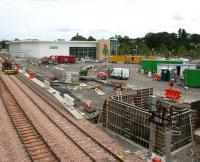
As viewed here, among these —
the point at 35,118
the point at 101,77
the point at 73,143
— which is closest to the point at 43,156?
the point at 73,143

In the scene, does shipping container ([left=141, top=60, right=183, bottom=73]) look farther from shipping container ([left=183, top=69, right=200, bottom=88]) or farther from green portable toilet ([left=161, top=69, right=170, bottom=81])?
shipping container ([left=183, top=69, right=200, bottom=88])

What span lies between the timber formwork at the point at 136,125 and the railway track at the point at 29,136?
468cm

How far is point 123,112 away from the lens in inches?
728

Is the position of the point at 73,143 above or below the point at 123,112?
below

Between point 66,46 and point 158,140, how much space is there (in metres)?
95.7

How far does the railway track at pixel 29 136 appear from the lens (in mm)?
14773

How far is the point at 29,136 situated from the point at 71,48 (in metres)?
94.5

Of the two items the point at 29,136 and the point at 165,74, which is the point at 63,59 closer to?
the point at 165,74

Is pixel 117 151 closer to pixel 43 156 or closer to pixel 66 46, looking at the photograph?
pixel 43 156

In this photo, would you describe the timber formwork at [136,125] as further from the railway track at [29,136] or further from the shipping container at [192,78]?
the shipping container at [192,78]

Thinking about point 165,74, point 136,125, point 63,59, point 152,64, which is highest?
point 152,64

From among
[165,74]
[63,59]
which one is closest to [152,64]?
[165,74]

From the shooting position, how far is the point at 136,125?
56.9 ft

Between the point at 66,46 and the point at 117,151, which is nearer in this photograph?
the point at 117,151
